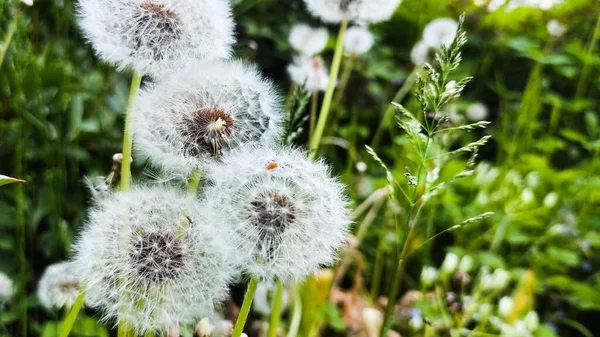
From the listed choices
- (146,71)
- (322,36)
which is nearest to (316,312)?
(322,36)

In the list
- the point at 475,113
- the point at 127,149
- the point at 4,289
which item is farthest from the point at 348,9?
the point at 475,113

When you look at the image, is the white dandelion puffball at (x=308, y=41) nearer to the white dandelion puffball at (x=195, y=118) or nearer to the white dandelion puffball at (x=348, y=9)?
the white dandelion puffball at (x=348, y=9)

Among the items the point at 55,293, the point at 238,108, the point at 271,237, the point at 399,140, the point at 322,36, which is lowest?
the point at 55,293

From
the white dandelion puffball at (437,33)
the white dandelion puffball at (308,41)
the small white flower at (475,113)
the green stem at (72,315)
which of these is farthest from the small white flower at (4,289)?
the small white flower at (475,113)

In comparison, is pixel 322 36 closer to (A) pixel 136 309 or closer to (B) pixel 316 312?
(B) pixel 316 312

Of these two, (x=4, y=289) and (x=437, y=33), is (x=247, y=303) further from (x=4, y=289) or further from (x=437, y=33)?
(x=437, y=33)
